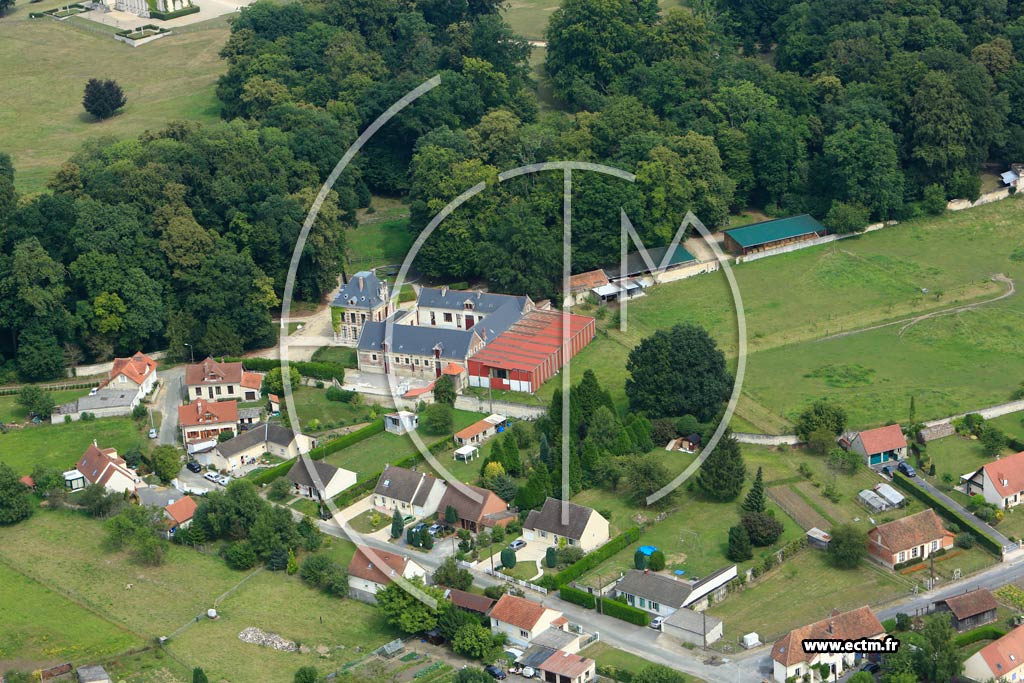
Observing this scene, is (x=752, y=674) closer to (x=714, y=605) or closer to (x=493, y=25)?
(x=714, y=605)

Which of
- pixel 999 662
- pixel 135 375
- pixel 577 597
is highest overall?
pixel 135 375

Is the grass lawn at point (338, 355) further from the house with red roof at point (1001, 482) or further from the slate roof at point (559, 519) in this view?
the house with red roof at point (1001, 482)

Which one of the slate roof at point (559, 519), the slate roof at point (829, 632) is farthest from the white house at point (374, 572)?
the slate roof at point (829, 632)

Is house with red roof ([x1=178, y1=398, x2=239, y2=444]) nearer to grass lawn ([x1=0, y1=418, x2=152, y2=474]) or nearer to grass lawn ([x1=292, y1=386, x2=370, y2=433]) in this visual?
grass lawn ([x1=0, y1=418, x2=152, y2=474])

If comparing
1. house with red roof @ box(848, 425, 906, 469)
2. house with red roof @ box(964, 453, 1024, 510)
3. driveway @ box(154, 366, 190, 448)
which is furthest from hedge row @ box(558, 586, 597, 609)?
driveway @ box(154, 366, 190, 448)

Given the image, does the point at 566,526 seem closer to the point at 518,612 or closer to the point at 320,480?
the point at 518,612

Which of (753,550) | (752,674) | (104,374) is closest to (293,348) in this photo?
(104,374)

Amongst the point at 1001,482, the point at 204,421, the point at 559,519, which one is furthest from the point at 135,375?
the point at 1001,482
